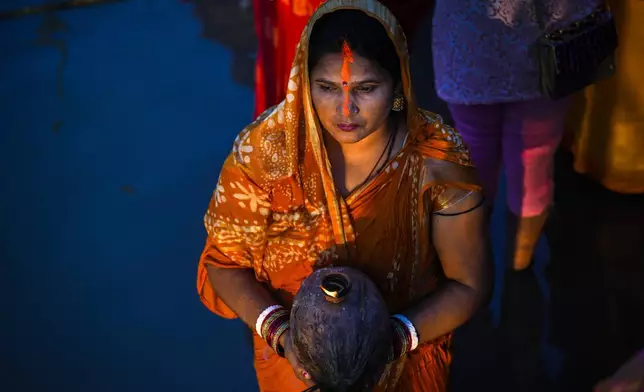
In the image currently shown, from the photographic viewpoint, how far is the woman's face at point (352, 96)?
1.31 metres

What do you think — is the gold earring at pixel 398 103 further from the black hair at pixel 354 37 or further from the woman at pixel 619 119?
the woman at pixel 619 119

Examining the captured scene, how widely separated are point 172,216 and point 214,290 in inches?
54.5

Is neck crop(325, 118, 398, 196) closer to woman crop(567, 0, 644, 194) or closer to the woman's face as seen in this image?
the woman's face

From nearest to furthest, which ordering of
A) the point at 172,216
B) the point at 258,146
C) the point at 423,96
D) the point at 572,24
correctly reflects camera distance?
the point at 258,146
the point at 572,24
the point at 172,216
the point at 423,96

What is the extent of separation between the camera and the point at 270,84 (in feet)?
8.23

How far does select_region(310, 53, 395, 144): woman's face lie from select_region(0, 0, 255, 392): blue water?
1.17m

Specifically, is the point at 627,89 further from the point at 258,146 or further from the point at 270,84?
the point at 258,146

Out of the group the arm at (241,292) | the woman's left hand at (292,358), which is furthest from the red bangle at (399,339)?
the arm at (241,292)

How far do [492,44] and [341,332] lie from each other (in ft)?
3.88

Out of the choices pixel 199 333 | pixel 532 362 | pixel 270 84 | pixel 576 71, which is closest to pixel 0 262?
pixel 199 333

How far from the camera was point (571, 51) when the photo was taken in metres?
1.99

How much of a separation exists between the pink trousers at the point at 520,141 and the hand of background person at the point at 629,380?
110 centimetres

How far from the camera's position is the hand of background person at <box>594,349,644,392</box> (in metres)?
1.26

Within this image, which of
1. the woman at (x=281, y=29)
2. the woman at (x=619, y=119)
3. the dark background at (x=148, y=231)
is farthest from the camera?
the woman at (x=619, y=119)
